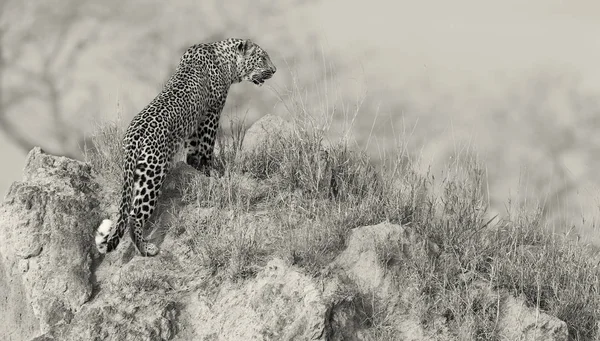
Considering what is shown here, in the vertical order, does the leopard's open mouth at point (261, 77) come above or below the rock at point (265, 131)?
above

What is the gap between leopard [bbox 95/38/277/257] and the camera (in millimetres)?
9883

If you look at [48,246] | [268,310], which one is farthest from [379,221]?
[48,246]

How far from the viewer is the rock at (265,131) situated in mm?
11616

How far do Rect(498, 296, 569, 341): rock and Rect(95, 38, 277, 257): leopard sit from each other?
11.4ft

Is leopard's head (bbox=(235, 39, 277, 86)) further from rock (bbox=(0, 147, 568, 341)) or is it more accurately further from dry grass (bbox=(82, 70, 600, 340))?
rock (bbox=(0, 147, 568, 341))

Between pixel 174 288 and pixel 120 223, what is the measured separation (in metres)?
0.85

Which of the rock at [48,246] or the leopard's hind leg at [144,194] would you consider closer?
the rock at [48,246]

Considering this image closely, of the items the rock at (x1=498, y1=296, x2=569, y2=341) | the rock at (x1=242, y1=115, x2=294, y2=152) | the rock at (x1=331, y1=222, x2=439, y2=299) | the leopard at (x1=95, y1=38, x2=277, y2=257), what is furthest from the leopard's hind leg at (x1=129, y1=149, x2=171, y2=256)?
the rock at (x1=498, y1=296, x2=569, y2=341)

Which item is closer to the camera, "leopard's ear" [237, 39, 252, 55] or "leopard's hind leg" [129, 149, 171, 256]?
"leopard's hind leg" [129, 149, 171, 256]

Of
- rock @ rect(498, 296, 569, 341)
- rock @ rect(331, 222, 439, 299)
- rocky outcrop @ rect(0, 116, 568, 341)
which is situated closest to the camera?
rocky outcrop @ rect(0, 116, 568, 341)

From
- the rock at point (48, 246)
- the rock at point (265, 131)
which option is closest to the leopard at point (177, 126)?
the rock at point (48, 246)

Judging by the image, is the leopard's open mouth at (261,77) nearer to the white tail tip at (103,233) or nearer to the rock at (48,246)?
the rock at (48,246)

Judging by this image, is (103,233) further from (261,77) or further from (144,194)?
(261,77)

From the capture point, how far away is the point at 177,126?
1039cm
